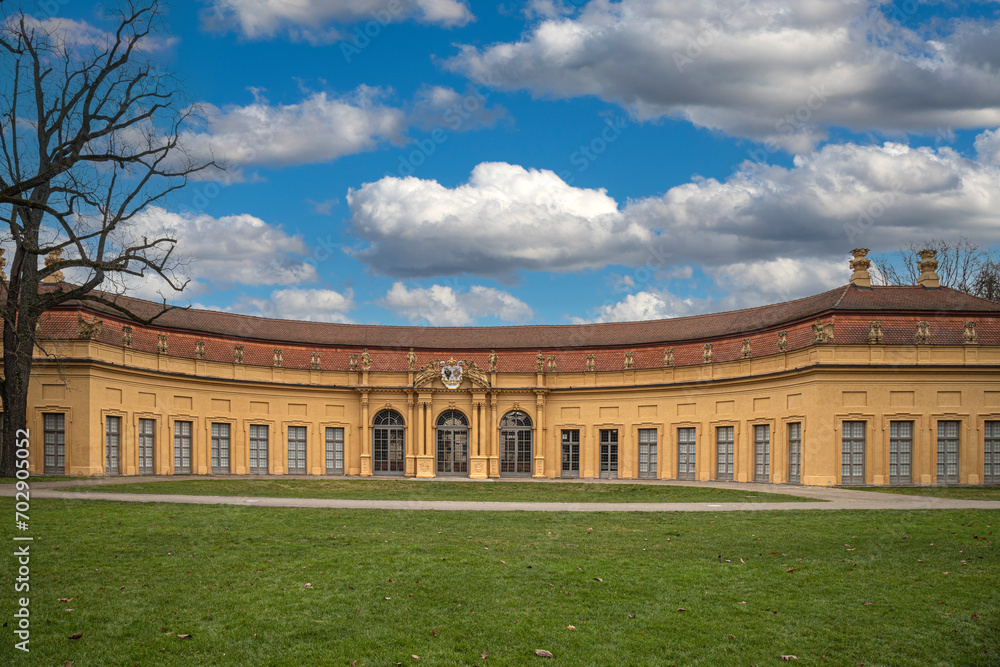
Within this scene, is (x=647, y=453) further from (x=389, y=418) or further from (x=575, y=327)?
(x=389, y=418)

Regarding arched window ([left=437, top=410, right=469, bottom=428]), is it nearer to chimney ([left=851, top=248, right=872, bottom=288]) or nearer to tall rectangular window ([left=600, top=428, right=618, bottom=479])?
tall rectangular window ([left=600, top=428, right=618, bottom=479])

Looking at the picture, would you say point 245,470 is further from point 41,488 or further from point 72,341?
point 41,488

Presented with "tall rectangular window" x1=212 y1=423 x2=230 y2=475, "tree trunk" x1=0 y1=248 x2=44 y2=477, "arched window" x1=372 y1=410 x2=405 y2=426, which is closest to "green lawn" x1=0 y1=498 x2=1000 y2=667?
"tree trunk" x1=0 y1=248 x2=44 y2=477

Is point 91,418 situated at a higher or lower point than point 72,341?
lower

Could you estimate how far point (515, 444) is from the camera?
50.8 metres

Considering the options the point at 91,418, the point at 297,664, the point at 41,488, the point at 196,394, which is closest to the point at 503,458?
the point at 196,394

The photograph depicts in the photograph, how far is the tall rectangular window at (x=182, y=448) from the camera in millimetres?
43769

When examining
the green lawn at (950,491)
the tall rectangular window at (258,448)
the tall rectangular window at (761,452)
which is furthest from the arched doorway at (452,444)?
the green lawn at (950,491)

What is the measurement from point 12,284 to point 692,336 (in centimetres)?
3367

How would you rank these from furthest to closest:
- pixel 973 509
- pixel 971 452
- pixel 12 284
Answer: pixel 971 452, pixel 12 284, pixel 973 509

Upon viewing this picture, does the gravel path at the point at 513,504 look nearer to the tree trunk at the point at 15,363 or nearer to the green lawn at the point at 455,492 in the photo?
the green lawn at the point at 455,492

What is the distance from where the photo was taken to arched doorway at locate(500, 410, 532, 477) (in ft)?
166

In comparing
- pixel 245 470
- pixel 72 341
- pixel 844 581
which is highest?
pixel 72 341

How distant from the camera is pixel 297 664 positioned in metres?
10.1
